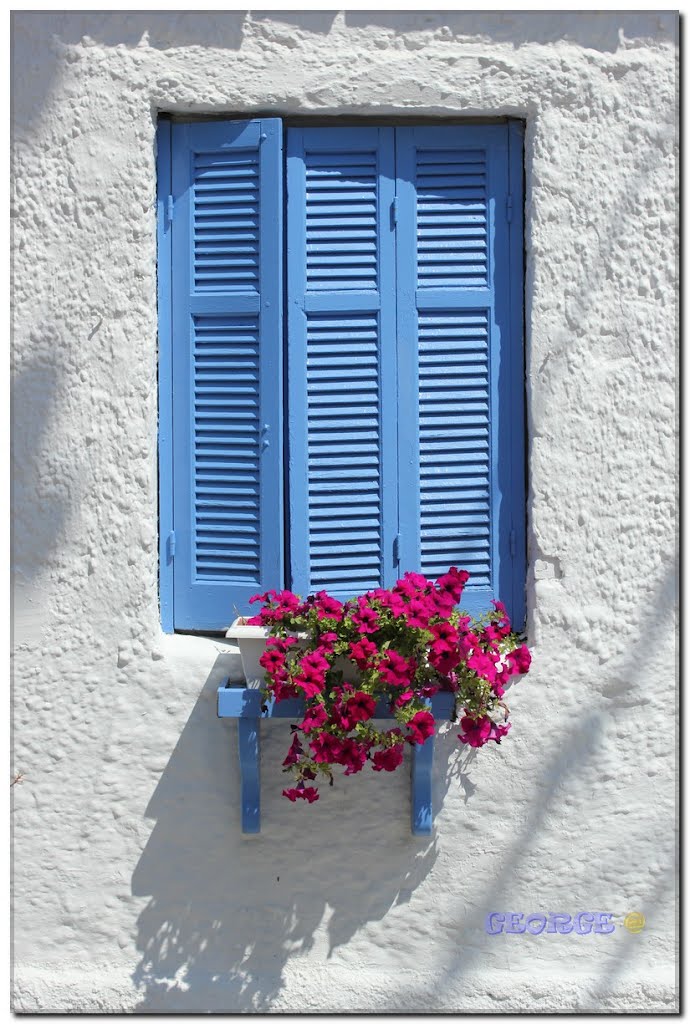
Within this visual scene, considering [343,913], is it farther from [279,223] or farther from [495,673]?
[279,223]

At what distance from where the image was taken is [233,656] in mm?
3150

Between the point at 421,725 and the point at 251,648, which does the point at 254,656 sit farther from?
the point at 421,725

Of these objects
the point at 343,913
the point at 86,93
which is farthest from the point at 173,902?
the point at 86,93

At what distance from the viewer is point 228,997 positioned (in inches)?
125

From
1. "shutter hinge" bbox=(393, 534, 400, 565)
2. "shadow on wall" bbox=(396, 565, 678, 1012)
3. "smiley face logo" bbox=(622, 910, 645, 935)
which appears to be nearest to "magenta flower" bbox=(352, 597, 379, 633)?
"shutter hinge" bbox=(393, 534, 400, 565)

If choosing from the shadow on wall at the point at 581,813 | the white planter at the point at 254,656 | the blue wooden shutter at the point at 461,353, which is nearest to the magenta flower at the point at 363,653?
the white planter at the point at 254,656

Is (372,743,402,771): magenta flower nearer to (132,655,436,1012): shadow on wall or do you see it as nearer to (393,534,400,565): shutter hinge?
(132,655,436,1012): shadow on wall

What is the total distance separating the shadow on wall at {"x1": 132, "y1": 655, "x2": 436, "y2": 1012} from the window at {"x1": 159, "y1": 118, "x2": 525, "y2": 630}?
58 centimetres

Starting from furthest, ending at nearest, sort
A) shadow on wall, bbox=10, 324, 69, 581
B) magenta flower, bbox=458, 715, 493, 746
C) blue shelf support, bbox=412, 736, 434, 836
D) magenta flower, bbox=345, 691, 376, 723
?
A: 1. shadow on wall, bbox=10, 324, 69, 581
2. blue shelf support, bbox=412, 736, 434, 836
3. magenta flower, bbox=458, 715, 493, 746
4. magenta flower, bbox=345, 691, 376, 723

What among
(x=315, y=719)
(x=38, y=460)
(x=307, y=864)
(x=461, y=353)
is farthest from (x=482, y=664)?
(x=38, y=460)

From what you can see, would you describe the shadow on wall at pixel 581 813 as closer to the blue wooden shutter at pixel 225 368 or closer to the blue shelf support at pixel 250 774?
the blue shelf support at pixel 250 774

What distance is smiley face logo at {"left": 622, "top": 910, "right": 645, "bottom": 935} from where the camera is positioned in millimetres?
3191

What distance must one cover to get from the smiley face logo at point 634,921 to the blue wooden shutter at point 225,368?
1578 millimetres

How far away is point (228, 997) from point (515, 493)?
1.88 m
